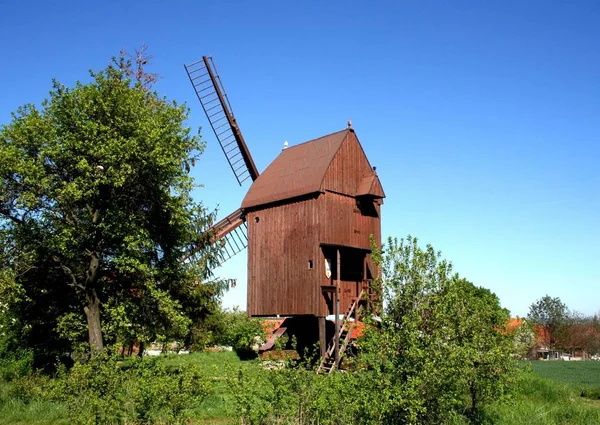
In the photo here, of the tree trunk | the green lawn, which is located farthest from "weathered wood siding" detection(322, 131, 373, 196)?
the green lawn

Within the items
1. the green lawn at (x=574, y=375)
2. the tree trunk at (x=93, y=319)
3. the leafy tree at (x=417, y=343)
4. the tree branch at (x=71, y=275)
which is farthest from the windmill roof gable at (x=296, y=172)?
the green lawn at (x=574, y=375)

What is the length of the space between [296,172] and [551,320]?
68414 millimetres

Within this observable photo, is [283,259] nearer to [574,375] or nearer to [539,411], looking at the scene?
[539,411]

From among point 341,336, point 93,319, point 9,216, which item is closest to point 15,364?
point 93,319

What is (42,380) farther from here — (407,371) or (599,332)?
(599,332)

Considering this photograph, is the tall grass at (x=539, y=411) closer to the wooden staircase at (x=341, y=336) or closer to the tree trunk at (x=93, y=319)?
the wooden staircase at (x=341, y=336)

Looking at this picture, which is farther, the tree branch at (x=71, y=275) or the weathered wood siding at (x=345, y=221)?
the weathered wood siding at (x=345, y=221)

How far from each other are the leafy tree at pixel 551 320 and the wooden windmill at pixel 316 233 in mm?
58367

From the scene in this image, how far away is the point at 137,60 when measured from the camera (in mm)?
24469

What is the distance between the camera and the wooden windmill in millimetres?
20969

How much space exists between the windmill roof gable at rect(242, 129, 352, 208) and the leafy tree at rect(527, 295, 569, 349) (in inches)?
2336

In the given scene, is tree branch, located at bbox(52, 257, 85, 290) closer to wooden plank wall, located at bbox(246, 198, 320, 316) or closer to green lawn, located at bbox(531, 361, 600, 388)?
wooden plank wall, located at bbox(246, 198, 320, 316)

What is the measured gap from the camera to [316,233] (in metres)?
21.0

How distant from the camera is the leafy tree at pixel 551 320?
74.4 meters
